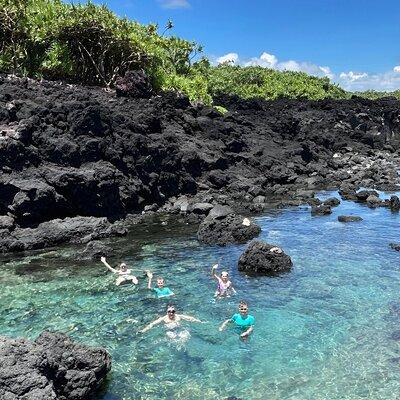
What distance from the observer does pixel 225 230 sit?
28656 millimetres

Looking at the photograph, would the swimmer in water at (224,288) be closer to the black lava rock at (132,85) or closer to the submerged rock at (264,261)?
the submerged rock at (264,261)

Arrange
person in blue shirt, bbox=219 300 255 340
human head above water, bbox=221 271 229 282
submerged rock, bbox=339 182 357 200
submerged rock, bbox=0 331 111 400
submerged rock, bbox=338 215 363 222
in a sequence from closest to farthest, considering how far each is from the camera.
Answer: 1. submerged rock, bbox=0 331 111 400
2. person in blue shirt, bbox=219 300 255 340
3. human head above water, bbox=221 271 229 282
4. submerged rock, bbox=338 215 363 222
5. submerged rock, bbox=339 182 357 200

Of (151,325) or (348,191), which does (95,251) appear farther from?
(348,191)

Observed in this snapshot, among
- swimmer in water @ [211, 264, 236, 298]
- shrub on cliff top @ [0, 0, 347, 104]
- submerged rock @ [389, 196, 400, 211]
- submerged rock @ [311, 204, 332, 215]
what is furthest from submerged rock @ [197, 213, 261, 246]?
shrub on cliff top @ [0, 0, 347, 104]

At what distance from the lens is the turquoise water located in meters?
13.8

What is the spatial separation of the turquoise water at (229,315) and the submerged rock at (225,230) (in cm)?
97

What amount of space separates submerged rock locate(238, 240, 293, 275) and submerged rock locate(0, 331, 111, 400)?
440 inches

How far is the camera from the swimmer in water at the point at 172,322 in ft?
55.0

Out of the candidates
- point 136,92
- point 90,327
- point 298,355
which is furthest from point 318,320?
point 136,92

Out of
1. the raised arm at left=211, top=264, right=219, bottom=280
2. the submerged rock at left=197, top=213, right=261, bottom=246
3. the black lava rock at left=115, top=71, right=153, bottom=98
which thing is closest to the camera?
the raised arm at left=211, top=264, right=219, bottom=280

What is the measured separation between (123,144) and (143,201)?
476 cm

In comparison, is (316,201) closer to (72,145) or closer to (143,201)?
(143,201)

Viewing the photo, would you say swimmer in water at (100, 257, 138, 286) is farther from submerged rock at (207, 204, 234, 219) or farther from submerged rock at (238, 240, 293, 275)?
submerged rock at (207, 204, 234, 219)

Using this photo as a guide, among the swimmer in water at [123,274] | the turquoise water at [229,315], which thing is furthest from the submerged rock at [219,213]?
the swimmer in water at [123,274]
